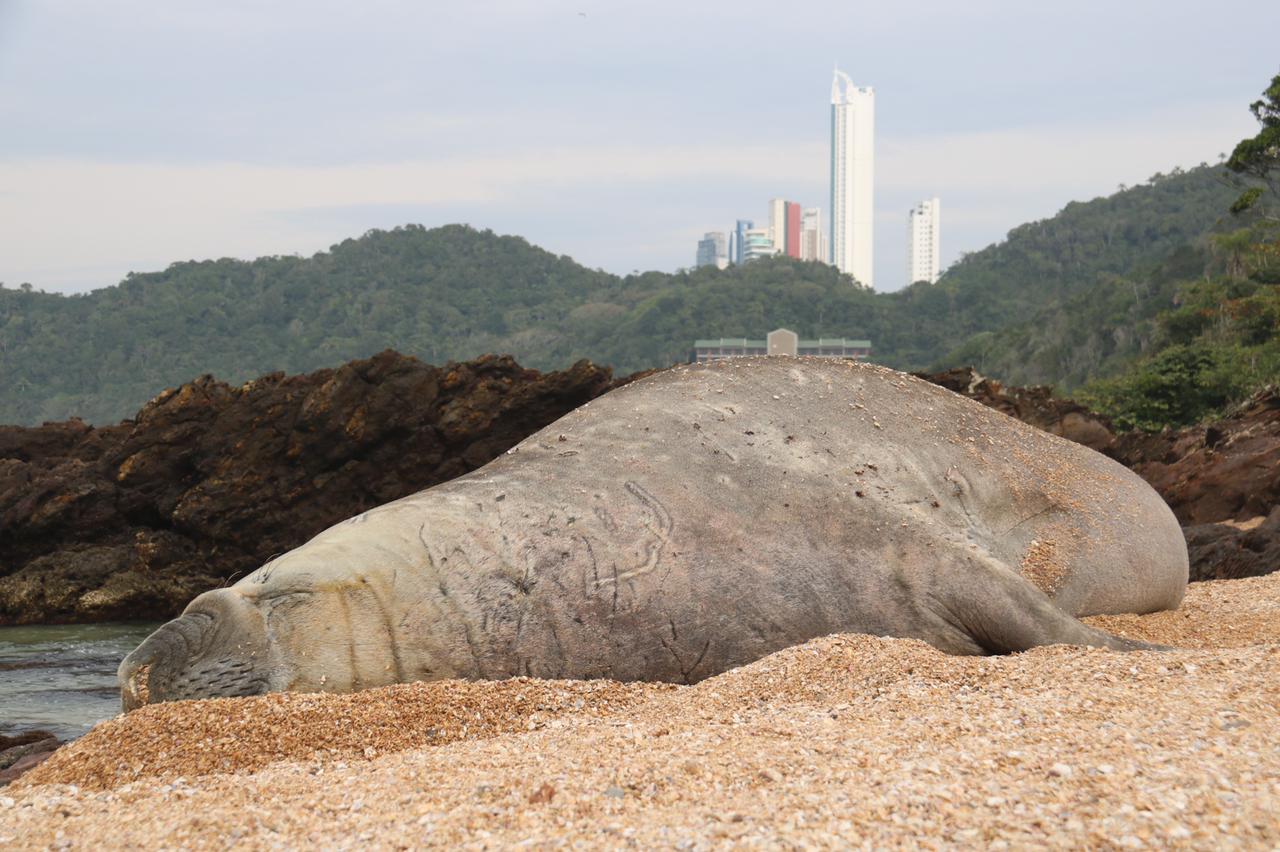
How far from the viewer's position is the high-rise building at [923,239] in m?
195

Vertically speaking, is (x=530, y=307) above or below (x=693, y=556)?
above

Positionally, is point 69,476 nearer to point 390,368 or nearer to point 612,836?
point 390,368

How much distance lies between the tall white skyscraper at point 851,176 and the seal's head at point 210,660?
589ft

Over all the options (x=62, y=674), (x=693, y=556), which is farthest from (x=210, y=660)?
(x=62, y=674)

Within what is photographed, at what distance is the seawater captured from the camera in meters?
7.30

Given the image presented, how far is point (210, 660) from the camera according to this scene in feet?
15.0

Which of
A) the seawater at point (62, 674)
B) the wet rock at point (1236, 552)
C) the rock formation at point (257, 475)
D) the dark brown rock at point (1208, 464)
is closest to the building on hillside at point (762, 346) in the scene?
the dark brown rock at point (1208, 464)

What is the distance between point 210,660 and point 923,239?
202 m

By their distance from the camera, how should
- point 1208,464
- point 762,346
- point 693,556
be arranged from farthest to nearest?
point 762,346 → point 1208,464 → point 693,556

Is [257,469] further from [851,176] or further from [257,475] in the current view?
[851,176]

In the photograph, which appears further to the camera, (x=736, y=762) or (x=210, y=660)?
(x=210, y=660)

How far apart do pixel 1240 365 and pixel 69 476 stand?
23909 mm

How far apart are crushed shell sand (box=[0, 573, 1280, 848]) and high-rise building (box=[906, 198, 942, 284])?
196452mm

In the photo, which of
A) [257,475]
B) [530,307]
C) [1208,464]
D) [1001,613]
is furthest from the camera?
[530,307]
